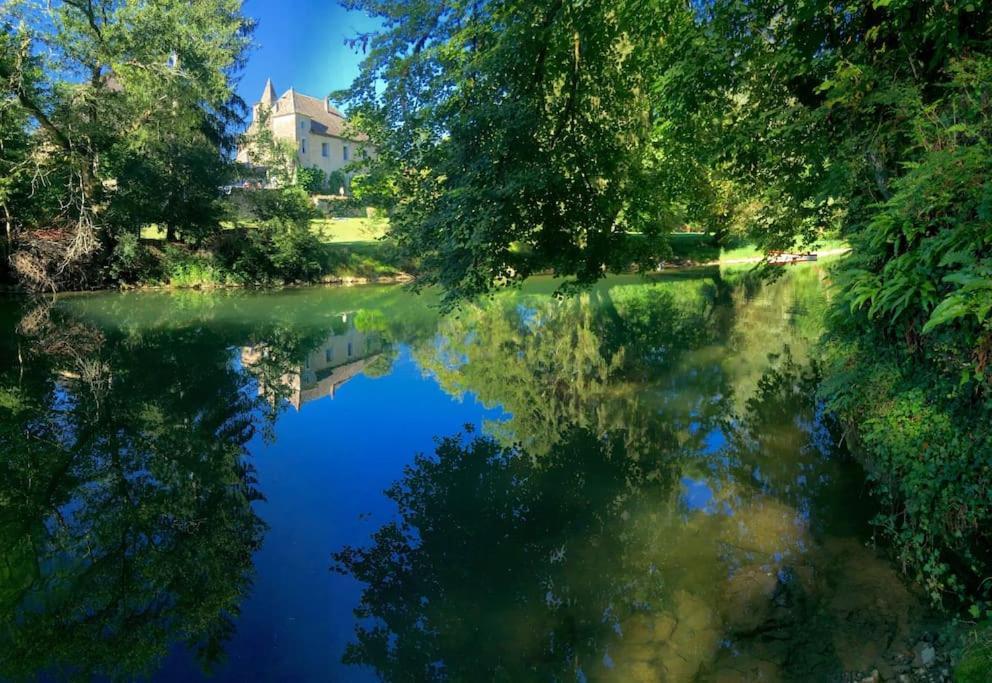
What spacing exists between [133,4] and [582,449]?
26436mm

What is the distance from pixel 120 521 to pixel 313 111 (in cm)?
6697

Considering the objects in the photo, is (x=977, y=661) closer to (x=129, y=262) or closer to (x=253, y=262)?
(x=129, y=262)

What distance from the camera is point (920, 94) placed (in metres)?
5.61

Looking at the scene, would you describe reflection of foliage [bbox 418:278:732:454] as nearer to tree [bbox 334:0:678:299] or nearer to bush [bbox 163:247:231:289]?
tree [bbox 334:0:678:299]

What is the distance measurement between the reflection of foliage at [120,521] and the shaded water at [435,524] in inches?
1.3

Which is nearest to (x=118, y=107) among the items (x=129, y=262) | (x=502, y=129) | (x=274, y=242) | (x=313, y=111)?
(x=129, y=262)

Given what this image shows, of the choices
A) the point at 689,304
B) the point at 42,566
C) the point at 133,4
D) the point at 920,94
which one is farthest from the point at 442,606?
the point at 133,4

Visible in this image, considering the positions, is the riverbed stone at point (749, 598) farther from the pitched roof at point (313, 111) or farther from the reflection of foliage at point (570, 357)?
the pitched roof at point (313, 111)

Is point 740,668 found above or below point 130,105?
below

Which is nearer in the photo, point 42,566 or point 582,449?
point 42,566

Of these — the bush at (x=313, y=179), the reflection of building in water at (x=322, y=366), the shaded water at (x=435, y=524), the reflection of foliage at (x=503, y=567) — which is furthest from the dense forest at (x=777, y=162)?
the bush at (x=313, y=179)

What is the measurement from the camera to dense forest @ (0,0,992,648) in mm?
4496

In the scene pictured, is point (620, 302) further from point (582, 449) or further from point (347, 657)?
point (347, 657)

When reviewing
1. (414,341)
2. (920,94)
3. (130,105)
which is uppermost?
(130,105)
